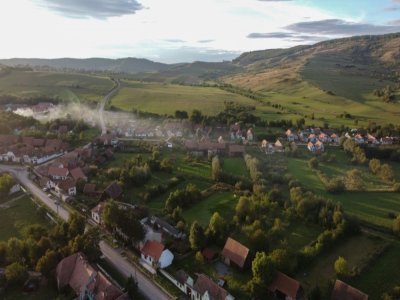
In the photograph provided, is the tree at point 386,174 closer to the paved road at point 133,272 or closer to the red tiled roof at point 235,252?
the red tiled roof at point 235,252

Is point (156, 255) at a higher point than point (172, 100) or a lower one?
lower

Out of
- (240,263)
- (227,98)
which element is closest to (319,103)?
(227,98)

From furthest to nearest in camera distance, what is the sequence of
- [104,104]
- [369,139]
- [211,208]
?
[104,104] < [369,139] < [211,208]

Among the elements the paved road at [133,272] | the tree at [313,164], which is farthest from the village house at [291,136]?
the paved road at [133,272]

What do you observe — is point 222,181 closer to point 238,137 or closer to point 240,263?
point 240,263

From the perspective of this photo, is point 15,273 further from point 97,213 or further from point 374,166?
point 374,166

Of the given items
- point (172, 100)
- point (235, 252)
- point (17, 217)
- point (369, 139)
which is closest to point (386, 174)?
point (369, 139)
